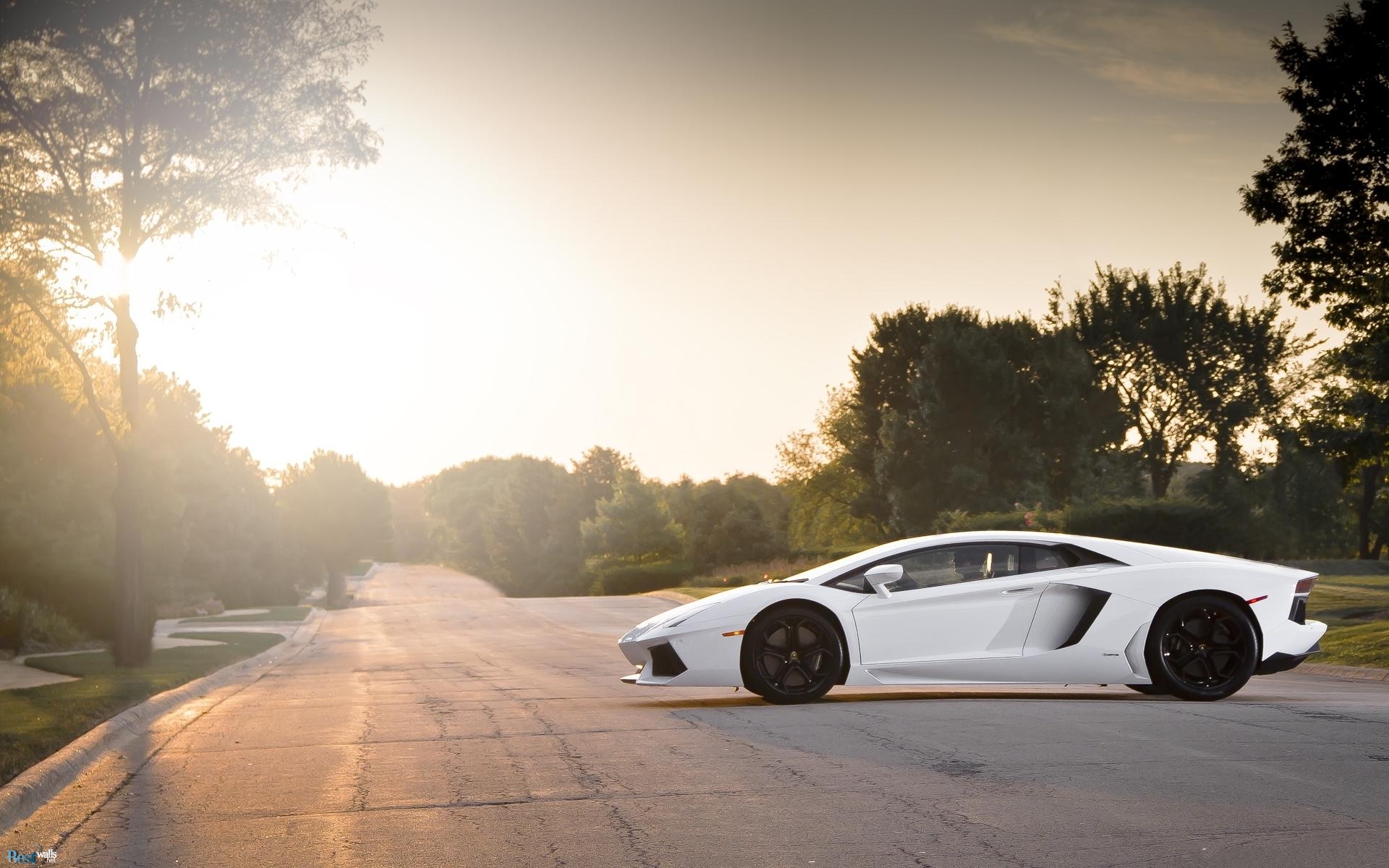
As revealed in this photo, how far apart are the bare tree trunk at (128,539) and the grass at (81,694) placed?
0.37 metres

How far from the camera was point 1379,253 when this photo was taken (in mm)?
20734

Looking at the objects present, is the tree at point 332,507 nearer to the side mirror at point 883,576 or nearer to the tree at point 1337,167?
the tree at point 1337,167

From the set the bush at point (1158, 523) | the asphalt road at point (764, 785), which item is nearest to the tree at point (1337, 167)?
the asphalt road at point (764, 785)

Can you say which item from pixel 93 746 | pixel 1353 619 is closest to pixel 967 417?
pixel 1353 619

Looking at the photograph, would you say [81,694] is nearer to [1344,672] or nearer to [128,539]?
[128,539]

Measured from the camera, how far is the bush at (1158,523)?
125 ft

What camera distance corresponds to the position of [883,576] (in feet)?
34.8

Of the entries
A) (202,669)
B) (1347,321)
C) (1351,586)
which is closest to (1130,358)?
(1351,586)

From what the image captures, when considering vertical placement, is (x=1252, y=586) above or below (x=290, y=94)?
below

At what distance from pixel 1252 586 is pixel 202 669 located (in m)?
14.0

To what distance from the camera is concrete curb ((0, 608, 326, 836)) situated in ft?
23.7

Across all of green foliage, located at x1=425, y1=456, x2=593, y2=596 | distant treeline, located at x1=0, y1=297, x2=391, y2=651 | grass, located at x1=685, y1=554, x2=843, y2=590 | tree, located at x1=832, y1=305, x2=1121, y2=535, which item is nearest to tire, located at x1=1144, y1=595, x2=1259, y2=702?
distant treeline, located at x1=0, y1=297, x2=391, y2=651

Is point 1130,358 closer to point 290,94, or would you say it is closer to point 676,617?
point 290,94

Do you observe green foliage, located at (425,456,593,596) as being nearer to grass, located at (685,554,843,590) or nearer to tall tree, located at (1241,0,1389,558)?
grass, located at (685,554,843,590)
